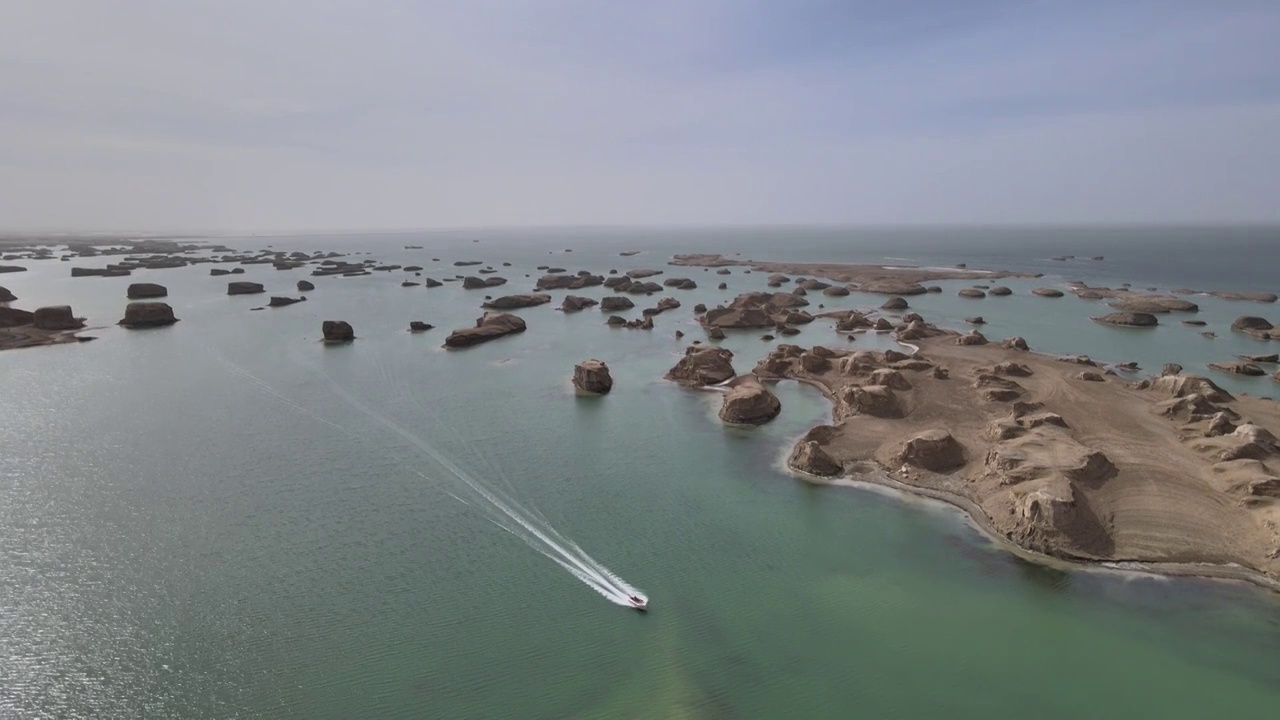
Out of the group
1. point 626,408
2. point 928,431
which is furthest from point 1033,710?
point 626,408

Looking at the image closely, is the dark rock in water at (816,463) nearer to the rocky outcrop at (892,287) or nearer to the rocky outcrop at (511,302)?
the rocky outcrop at (511,302)

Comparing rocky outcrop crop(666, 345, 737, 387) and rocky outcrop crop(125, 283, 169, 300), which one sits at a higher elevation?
rocky outcrop crop(125, 283, 169, 300)

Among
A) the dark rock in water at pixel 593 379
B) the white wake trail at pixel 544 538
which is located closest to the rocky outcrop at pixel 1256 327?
the dark rock in water at pixel 593 379

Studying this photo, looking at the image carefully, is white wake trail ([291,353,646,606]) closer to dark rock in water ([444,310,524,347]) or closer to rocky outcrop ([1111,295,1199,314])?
dark rock in water ([444,310,524,347])

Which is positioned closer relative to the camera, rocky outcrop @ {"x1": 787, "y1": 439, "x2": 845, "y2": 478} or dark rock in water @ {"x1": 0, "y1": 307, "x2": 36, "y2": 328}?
rocky outcrop @ {"x1": 787, "y1": 439, "x2": 845, "y2": 478}

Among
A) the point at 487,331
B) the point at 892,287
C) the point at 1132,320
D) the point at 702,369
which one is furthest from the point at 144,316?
the point at 1132,320

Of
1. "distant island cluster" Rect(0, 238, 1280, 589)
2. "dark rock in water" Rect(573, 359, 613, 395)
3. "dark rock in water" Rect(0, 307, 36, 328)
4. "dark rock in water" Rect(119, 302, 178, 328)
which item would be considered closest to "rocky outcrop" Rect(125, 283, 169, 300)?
"dark rock in water" Rect(119, 302, 178, 328)

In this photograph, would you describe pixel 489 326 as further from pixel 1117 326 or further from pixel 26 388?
pixel 1117 326
